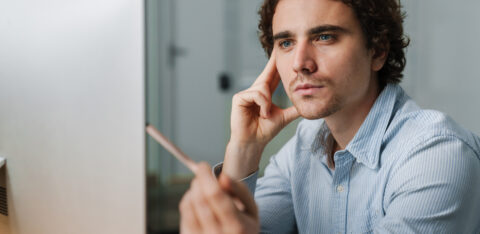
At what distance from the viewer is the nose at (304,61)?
38.3 inches

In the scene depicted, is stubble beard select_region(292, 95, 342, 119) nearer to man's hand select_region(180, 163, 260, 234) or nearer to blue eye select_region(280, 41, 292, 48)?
blue eye select_region(280, 41, 292, 48)

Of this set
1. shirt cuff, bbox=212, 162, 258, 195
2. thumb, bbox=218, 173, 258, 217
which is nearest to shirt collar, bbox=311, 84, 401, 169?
Answer: shirt cuff, bbox=212, 162, 258, 195

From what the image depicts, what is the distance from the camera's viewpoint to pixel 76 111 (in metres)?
0.50

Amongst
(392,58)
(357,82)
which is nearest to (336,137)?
(357,82)

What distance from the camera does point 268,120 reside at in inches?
43.1

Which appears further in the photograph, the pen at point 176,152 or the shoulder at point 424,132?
the shoulder at point 424,132

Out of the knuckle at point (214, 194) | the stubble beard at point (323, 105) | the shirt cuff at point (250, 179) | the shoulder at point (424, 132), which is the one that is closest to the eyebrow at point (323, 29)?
the stubble beard at point (323, 105)

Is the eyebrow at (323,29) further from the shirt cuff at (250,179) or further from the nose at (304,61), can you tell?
the shirt cuff at (250,179)

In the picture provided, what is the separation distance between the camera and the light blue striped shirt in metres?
0.81

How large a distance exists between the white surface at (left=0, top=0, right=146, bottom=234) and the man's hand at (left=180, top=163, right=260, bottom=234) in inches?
3.4

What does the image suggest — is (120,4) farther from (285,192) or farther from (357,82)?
(285,192)

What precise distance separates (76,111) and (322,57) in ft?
2.09

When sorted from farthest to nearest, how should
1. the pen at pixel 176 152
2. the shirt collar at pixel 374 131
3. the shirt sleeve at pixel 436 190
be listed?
the shirt collar at pixel 374 131 → the shirt sleeve at pixel 436 190 → the pen at pixel 176 152

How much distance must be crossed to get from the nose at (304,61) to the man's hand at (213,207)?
0.58 m
